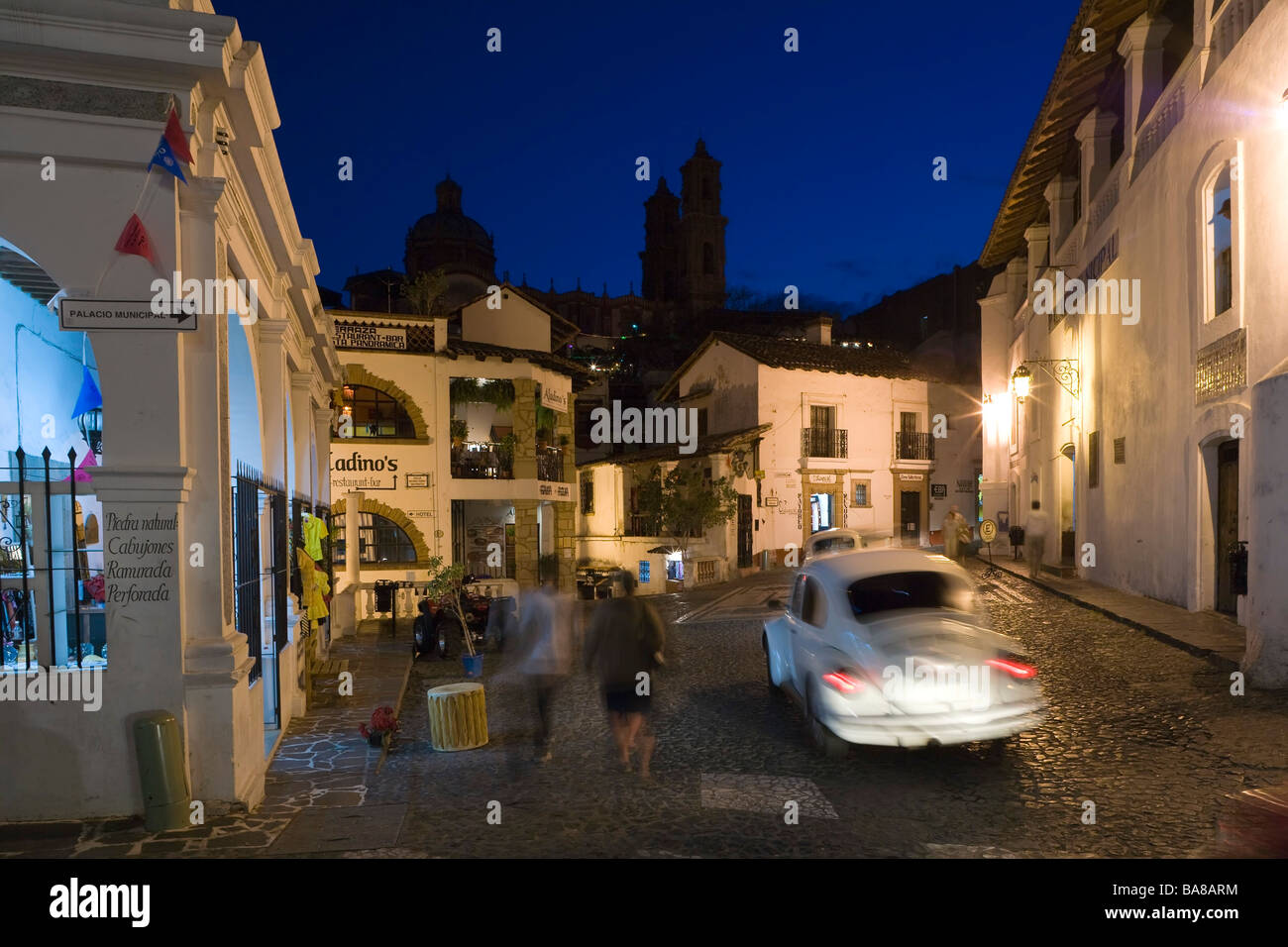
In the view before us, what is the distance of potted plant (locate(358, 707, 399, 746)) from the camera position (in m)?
7.99

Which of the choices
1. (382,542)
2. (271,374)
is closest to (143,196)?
(271,374)

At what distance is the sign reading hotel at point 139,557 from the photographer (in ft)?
19.0

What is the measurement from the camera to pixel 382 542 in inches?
864

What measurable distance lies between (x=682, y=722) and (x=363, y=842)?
363 cm

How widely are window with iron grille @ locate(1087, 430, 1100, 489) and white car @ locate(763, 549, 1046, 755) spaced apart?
1298 cm

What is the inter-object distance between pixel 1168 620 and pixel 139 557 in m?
12.9

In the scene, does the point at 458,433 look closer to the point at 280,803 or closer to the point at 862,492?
the point at 862,492

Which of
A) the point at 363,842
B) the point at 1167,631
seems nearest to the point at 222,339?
the point at 363,842

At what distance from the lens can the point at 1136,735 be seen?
7.46 m

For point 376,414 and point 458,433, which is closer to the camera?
point 376,414

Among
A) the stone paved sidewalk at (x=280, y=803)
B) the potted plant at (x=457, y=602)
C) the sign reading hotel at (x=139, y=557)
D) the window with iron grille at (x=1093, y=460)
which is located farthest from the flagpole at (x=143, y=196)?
the window with iron grille at (x=1093, y=460)

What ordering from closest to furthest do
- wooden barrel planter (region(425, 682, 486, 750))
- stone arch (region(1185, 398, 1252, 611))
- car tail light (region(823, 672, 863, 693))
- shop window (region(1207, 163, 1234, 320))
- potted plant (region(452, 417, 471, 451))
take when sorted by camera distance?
1. car tail light (region(823, 672, 863, 693))
2. wooden barrel planter (region(425, 682, 486, 750))
3. shop window (region(1207, 163, 1234, 320))
4. stone arch (region(1185, 398, 1252, 611))
5. potted plant (region(452, 417, 471, 451))

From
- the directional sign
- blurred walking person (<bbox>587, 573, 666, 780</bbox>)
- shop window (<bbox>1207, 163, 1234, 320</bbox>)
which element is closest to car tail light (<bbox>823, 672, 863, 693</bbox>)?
blurred walking person (<bbox>587, 573, 666, 780</bbox>)

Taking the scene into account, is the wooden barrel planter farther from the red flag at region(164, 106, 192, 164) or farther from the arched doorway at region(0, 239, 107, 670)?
the red flag at region(164, 106, 192, 164)
